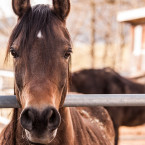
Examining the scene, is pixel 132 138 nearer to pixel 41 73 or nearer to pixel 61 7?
pixel 61 7

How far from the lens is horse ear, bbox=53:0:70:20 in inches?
72.2

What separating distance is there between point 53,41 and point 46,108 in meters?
0.49

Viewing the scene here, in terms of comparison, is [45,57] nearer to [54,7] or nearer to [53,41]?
[53,41]

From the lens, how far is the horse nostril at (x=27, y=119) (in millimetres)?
1331

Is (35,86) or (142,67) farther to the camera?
(142,67)

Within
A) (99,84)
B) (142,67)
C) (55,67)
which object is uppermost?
(55,67)

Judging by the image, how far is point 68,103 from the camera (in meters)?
1.74

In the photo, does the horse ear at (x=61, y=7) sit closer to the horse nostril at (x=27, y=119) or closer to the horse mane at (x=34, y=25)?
the horse mane at (x=34, y=25)

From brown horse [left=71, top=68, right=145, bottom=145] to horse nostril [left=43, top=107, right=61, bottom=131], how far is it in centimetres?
428

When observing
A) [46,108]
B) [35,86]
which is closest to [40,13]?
[35,86]

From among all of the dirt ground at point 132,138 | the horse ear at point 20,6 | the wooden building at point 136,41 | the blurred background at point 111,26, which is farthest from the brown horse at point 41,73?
the wooden building at point 136,41

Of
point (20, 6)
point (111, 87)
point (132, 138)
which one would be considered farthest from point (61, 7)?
point (132, 138)

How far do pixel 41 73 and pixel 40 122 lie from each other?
31 centimetres

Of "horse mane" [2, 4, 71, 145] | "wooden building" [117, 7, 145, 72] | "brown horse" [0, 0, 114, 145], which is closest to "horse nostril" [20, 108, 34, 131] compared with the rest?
"brown horse" [0, 0, 114, 145]
